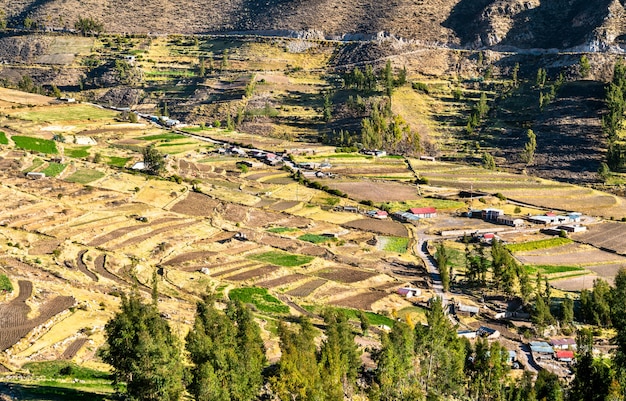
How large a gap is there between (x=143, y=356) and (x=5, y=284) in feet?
83.5

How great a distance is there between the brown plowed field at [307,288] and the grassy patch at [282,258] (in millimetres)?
5528

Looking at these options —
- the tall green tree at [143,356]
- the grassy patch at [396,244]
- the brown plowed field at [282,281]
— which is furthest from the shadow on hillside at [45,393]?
the grassy patch at [396,244]

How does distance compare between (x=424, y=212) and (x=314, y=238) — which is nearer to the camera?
(x=314, y=238)

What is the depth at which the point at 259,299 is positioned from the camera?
226ft

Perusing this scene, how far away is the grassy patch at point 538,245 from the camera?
9221 cm

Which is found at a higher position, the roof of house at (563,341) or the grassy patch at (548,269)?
the grassy patch at (548,269)

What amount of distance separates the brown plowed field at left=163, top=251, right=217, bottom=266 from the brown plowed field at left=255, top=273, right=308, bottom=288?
30.1 ft

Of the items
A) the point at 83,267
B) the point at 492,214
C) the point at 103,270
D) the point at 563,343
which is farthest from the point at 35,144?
the point at 563,343

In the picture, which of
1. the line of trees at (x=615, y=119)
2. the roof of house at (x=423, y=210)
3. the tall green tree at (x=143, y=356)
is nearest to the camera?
the tall green tree at (x=143, y=356)

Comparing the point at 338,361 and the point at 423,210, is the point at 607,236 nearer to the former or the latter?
the point at 423,210

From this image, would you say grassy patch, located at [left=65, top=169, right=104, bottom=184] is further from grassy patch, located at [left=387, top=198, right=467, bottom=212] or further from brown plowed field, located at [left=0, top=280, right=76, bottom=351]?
brown plowed field, located at [left=0, top=280, right=76, bottom=351]

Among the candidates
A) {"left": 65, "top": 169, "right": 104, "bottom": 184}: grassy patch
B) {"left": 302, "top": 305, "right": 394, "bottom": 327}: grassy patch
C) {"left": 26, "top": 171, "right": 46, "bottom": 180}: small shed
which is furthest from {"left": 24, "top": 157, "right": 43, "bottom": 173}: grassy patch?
{"left": 302, "top": 305, "right": 394, "bottom": 327}: grassy patch

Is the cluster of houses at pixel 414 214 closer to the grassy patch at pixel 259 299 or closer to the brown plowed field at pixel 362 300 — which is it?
the brown plowed field at pixel 362 300

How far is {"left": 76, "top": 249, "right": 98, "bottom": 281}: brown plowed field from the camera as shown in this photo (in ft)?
221
